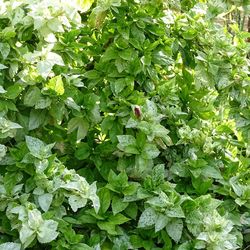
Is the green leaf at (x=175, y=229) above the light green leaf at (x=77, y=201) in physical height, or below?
below

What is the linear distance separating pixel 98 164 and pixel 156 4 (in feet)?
1.94

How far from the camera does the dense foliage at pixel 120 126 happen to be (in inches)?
66.3

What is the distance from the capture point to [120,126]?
1854 millimetres

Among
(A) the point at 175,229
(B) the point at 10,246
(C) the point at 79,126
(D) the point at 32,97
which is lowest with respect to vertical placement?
(A) the point at 175,229

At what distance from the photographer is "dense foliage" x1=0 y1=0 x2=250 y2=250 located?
1.68 meters

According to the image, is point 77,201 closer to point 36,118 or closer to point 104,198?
point 104,198

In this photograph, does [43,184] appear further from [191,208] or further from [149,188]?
[191,208]

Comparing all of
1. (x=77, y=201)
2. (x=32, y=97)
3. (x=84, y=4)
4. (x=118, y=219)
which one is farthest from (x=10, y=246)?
(x=84, y=4)

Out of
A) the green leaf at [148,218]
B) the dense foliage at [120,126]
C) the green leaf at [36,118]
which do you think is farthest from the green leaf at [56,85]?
the green leaf at [148,218]

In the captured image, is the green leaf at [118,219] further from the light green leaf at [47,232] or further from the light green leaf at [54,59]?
A: the light green leaf at [54,59]

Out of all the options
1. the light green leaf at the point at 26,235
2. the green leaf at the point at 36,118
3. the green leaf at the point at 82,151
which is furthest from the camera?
the green leaf at the point at 82,151

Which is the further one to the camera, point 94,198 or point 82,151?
point 82,151

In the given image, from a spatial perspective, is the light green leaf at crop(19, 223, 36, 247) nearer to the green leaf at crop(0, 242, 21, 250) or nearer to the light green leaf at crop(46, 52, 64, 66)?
the green leaf at crop(0, 242, 21, 250)

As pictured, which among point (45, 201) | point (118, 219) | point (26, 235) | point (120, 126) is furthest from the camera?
point (120, 126)
